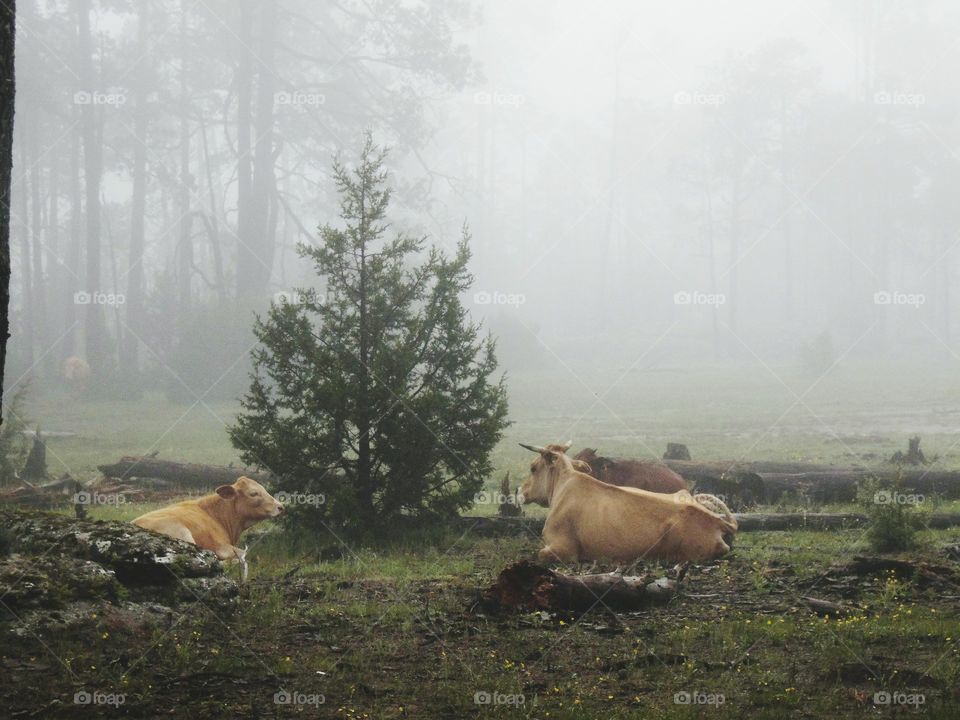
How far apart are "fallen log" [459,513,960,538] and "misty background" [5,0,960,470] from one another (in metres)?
10.4

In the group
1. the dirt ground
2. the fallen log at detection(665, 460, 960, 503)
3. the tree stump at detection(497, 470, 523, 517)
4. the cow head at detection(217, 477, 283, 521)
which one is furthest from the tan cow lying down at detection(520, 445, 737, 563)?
the fallen log at detection(665, 460, 960, 503)

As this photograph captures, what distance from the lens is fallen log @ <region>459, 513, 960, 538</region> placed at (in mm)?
11992

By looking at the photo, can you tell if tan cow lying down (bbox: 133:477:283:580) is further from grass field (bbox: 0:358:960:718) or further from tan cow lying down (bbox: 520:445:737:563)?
tan cow lying down (bbox: 520:445:737:563)

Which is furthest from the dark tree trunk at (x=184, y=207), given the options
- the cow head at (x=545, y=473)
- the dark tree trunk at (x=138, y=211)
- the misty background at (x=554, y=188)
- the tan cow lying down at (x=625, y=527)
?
the tan cow lying down at (x=625, y=527)

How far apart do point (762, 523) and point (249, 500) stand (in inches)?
240

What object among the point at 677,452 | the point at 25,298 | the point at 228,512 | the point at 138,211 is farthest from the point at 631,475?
the point at 25,298

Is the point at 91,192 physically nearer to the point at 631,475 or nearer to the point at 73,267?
the point at 73,267

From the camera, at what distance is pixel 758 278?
72.1 m

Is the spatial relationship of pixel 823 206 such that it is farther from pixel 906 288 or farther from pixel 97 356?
pixel 97 356

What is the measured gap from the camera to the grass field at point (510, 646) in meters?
6.19

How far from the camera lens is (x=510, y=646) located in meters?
7.34

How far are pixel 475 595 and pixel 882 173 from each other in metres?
55.4

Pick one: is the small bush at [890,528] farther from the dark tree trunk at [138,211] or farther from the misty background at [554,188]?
the dark tree trunk at [138,211]

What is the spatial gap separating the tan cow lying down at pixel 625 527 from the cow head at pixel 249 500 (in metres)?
2.86
